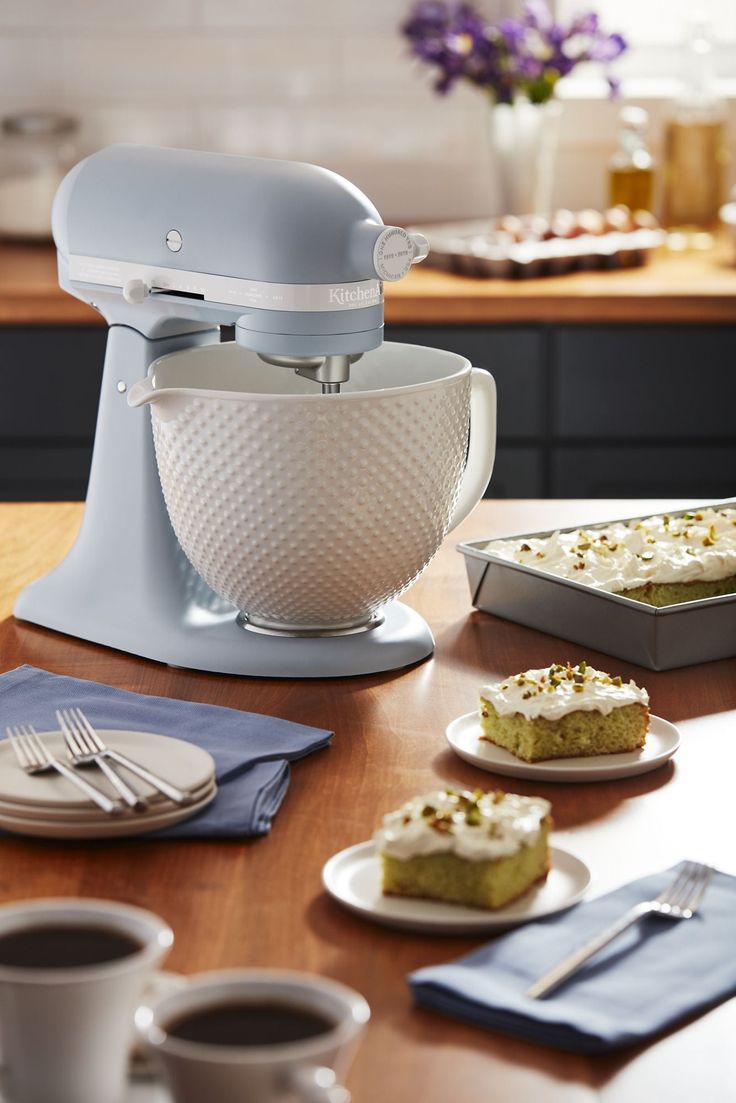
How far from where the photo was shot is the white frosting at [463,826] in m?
0.78

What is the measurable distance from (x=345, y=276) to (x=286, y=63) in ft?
7.74

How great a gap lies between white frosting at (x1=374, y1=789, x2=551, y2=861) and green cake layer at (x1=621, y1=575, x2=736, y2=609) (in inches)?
16.6

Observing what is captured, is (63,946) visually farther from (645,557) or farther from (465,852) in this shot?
(645,557)

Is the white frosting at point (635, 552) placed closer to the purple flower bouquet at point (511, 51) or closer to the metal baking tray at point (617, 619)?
the metal baking tray at point (617, 619)

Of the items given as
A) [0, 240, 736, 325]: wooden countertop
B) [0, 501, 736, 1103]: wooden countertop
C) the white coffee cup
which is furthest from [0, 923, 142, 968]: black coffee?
[0, 240, 736, 325]: wooden countertop

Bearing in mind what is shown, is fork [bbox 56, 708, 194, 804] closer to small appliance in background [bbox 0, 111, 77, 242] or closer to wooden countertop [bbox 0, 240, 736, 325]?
wooden countertop [bbox 0, 240, 736, 325]

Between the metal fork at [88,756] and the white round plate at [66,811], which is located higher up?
the metal fork at [88,756]

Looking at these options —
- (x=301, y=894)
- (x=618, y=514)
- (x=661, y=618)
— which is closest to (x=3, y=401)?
(x=618, y=514)

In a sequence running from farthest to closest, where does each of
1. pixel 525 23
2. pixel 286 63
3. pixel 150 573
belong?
pixel 286 63
pixel 525 23
pixel 150 573

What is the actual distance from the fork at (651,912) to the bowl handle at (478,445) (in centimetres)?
48

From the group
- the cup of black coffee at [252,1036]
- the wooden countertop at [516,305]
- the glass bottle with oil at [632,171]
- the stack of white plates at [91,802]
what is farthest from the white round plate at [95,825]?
the glass bottle with oil at [632,171]

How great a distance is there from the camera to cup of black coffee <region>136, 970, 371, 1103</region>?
50 cm

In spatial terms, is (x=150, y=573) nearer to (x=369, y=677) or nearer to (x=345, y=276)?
(x=369, y=677)

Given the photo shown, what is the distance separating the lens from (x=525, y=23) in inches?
118
